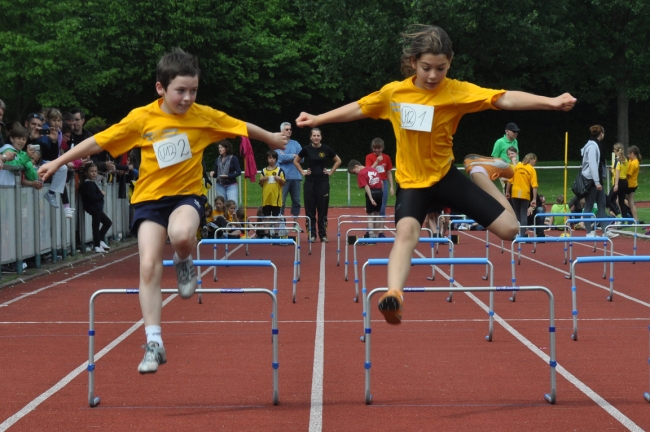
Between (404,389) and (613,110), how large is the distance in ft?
130

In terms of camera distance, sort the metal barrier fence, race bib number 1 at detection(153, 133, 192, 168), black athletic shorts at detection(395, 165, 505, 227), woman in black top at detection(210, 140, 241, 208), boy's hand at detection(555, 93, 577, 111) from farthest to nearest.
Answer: woman in black top at detection(210, 140, 241, 208), the metal barrier fence, black athletic shorts at detection(395, 165, 505, 227), race bib number 1 at detection(153, 133, 192, 168), boy's hand at detection(555, 93, 577, 111)

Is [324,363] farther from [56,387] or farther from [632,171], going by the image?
[632,171]

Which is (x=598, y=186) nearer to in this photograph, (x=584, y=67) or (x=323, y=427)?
(x=323, y=427)

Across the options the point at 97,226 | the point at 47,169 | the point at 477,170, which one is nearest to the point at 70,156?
the point at 47,169

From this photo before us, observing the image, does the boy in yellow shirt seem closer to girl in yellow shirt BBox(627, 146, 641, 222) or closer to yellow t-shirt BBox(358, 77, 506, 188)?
yellow t-shirt BBox(358, 77, 506, 188)

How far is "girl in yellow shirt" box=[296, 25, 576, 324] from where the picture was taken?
606 centimetres

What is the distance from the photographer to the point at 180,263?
6.36m

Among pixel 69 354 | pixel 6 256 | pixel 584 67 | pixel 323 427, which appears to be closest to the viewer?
pixel 323 427

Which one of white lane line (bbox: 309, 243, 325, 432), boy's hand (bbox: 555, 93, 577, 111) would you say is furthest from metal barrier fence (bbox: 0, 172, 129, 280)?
boy's hand (bbox: 555, 93, 577, 111)

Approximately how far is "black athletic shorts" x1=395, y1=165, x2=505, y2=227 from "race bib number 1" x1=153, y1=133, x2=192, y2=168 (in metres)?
1.35

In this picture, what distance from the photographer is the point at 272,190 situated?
19.0m

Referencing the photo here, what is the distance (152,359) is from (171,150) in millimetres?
1265

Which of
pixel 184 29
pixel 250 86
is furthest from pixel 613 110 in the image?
pixel 184 29

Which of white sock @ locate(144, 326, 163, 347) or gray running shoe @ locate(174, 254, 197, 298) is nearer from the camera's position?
white sock @ locate(144, 326, 163, 347)
